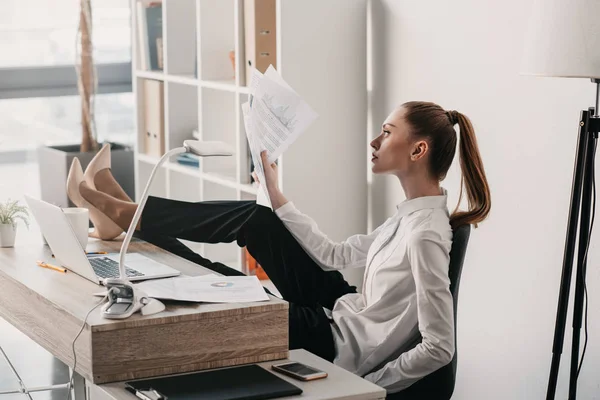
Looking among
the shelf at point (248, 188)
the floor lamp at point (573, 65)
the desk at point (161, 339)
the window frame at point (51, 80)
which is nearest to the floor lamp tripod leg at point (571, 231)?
the floor lamp at point (573, 65)

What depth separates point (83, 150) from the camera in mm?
5078

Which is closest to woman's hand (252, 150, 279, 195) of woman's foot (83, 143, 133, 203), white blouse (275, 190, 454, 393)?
white blouse (275, 190, 454, 393)

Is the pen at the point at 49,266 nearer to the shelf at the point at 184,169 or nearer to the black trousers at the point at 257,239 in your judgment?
the black trousers at the point at 257,239

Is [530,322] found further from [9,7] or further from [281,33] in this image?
[9,7]

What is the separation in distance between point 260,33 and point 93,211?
1085 mm

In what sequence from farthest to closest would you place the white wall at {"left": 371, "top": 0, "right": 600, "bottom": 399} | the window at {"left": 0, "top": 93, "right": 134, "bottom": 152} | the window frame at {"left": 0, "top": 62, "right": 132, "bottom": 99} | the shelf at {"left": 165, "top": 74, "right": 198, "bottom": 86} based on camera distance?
the window at {"left": 0, "top": 93, "right": 134, "bottom": 152} < the window frame at {"left": 0, "top": 62, "right": 132, "bottom": 99} < the shelf at {"left": 165, "top": 74, "right": 198, "bottom": 86} < the white wall at {"left": 371, "top": 0, "right": 600, "bottom": 399}

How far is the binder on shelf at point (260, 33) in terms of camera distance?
12.0ft

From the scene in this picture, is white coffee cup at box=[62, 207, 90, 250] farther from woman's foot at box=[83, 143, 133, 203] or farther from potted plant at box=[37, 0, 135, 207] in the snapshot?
potted plant at box=[37, 0, 135, 207]

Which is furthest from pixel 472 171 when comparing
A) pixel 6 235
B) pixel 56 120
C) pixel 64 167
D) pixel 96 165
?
pixel 56 120

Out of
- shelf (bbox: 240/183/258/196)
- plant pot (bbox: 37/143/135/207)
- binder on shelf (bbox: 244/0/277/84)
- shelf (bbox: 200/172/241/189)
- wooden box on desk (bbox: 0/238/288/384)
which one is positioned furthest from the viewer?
plant pot (bbox: 37/143/135/207)

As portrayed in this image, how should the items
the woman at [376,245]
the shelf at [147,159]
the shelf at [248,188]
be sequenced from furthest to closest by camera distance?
1. the shelf at [147,159]
2. the shelf at [248,188]
3. the woman at [376,245]

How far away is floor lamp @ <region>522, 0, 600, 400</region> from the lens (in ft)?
7.56

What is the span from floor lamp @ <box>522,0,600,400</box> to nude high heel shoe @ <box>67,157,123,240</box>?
1.35 metres

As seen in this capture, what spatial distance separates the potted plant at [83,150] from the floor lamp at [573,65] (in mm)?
3006
